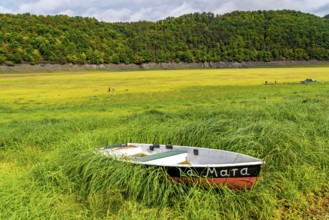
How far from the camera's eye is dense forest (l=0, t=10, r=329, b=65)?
129 m

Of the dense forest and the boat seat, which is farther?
the dense forest

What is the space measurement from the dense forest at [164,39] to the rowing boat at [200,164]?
114 meters

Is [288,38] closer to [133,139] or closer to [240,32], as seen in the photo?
[240,32]

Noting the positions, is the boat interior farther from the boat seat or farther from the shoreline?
the shoreline

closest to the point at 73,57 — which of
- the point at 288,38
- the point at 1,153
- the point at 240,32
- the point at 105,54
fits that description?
the point at 105,54

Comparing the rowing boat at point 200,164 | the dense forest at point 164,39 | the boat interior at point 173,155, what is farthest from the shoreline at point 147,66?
the rowing boat at point 200,164

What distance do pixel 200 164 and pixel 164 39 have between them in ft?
553

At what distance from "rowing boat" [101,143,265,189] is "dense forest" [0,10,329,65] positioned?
11374 centimetres

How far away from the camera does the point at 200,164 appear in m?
8.12

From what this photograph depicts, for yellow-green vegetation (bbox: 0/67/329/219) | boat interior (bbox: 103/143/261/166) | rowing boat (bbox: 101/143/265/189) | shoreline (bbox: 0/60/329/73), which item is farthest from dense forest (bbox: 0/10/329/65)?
rowing boat (bbox: 101/143/265/189)

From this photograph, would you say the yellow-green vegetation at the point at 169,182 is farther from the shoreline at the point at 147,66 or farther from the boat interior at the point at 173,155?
the shoreline at the point at 147,66

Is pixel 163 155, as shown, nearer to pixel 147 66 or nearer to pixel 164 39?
pixel 147 66

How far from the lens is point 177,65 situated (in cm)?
15212

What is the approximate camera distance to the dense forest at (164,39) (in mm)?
128750
